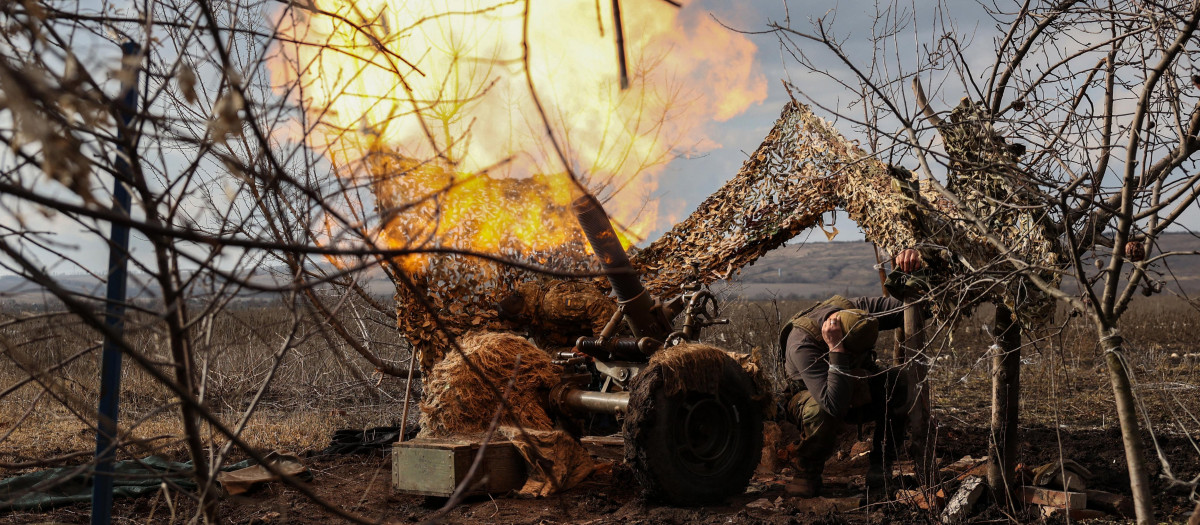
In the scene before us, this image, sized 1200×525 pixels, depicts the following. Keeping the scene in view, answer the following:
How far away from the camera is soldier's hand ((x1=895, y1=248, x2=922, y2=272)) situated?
5891 millimetres

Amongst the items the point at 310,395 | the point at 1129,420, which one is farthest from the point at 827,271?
the point at 1129,420

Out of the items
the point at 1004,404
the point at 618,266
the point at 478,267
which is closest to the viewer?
the point at 1004,404

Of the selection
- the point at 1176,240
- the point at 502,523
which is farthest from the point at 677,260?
the point at 1176,240

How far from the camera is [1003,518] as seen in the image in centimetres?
556

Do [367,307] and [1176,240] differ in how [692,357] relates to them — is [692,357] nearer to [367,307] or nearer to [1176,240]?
[367,307]

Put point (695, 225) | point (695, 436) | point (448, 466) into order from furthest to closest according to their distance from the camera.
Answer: point (695, 225) → point (695, 436) → point (448, 466)

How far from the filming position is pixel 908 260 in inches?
232

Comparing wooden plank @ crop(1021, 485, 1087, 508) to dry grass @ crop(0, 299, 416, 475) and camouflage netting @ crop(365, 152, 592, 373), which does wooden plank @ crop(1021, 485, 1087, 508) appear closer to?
camouflage netting @ crop(365, 152, 592, 373)

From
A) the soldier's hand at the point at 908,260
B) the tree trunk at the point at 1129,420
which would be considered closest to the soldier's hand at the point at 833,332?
the soldier's hand at the point at 908,260

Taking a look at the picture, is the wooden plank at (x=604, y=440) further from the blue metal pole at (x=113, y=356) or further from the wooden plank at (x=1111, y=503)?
the blue metal pole at (x=113, y=356)

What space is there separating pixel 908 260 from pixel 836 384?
1.01m

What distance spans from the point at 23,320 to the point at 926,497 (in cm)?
511

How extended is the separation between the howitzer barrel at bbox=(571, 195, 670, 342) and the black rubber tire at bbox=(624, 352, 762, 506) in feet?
3.21

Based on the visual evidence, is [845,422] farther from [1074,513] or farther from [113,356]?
[113,356]
